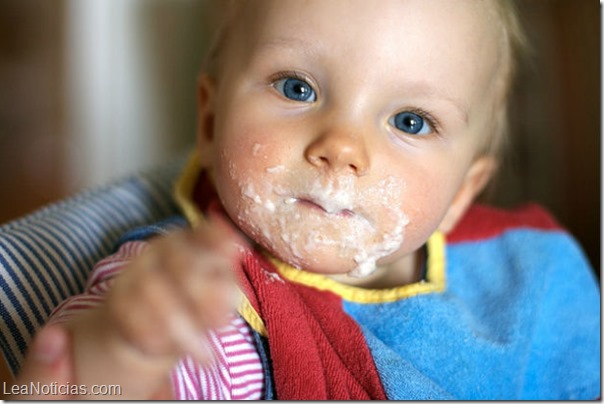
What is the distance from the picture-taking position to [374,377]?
79 cm

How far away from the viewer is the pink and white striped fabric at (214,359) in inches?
27.1

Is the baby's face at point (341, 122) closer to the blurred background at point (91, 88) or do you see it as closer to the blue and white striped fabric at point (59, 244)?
the blue and white striped fabric at point (59, 244)

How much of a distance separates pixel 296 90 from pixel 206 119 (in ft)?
0.61

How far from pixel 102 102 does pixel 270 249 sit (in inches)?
71.2

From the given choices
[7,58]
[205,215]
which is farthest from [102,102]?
[205,215]

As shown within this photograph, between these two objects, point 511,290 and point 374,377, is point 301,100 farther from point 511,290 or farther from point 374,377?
point 511,290

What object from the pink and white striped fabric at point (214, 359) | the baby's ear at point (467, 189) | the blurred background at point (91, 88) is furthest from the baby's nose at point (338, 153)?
the blurred background at point (91, 88)

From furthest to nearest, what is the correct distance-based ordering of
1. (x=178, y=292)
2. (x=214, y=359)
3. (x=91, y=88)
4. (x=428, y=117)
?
(x=91, y=88) → (x=428, y=117) → (x=214, y=359) → (x=178, y=292)

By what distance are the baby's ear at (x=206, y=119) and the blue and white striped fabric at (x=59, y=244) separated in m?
0.14

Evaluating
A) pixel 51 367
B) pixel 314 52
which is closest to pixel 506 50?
pixel 314 52

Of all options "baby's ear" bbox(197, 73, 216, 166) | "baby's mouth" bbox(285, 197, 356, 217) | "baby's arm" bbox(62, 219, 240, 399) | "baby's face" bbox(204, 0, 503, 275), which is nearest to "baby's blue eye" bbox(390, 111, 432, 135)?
"baby's face" bbox(204, 0, 503, 275)

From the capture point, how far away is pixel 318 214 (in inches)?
29.7

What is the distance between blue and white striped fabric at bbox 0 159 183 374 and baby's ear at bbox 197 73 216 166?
0.14 meters

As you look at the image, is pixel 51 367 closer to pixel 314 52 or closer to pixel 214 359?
pixel 214 359
